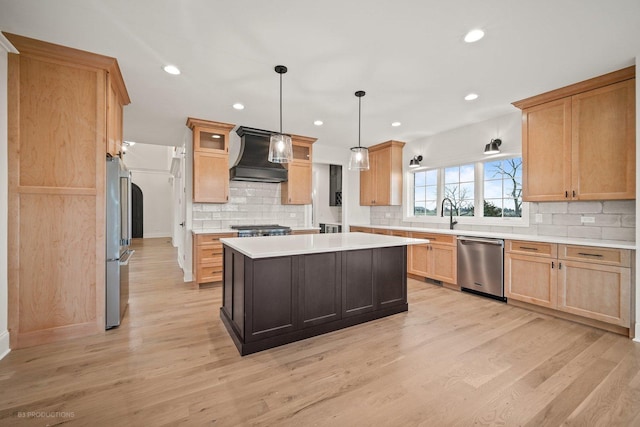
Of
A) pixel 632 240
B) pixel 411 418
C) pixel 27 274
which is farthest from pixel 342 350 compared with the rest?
pixel 632 240

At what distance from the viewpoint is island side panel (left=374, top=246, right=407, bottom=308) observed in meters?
2.99

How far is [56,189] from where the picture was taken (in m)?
2.42

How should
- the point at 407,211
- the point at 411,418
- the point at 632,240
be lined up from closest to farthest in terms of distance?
the point at 411,418 < the point at 632,240 < the point at 407,211

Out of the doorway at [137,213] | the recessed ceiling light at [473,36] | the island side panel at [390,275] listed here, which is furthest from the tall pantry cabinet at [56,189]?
the doorway at [137,213]

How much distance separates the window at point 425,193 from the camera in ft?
17.0

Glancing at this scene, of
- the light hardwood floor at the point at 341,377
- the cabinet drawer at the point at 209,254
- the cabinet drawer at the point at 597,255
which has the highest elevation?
the cabinet drawer at the point at 597,255

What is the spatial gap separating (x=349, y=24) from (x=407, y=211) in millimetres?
4076

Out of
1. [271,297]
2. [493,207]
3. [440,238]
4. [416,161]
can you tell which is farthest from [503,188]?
[271,297]

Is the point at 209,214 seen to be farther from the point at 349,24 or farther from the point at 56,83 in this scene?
the point at 349,24

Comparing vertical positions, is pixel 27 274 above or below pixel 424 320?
above

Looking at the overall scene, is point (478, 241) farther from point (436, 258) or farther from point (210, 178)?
point (210, 178)

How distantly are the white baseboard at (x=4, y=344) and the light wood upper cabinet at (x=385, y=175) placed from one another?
516 cm

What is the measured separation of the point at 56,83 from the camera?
242 cm

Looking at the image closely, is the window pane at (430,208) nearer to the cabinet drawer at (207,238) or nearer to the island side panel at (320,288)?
the island side panel at (320,288)
